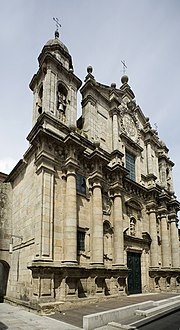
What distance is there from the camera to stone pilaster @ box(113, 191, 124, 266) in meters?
17.0

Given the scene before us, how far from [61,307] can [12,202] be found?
914cm

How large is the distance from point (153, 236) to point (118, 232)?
18.6ft

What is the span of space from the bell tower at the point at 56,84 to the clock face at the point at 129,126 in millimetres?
6110

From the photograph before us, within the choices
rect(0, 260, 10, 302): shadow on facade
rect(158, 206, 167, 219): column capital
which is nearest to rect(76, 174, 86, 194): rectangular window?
rect(0, 260, 10, 302): shadow on facade

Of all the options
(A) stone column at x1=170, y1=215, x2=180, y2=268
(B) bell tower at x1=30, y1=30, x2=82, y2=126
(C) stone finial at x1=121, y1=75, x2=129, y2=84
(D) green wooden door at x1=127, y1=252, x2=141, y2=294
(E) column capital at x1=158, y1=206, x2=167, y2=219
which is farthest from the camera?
(C) stone finial at x1=121, y1=75, x2=129, y2=84

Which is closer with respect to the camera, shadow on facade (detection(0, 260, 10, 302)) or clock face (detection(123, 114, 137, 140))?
shadow on facade (detection(0, 260, 10, 302))

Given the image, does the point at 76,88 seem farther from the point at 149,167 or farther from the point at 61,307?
the point at 61,307

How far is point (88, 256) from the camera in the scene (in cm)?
1536

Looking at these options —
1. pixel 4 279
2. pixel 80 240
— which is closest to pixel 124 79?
pixel 80 240

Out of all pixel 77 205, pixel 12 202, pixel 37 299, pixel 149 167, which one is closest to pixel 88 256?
pixel 77 205

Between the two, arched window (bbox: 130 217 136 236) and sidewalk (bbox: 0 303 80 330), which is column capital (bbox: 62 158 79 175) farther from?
arched window (bbox: 130 217 136 236)

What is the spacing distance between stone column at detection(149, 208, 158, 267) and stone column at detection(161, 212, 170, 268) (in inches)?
70.3

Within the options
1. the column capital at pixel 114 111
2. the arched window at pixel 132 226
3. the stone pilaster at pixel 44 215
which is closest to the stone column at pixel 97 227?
the stone pilaster at pixel 44 215

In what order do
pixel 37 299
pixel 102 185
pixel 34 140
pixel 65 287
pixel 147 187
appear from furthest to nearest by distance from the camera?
pixel 147 187
pixel 102 185
pixel 34 140
pixel 65 287
pixel 37 299
